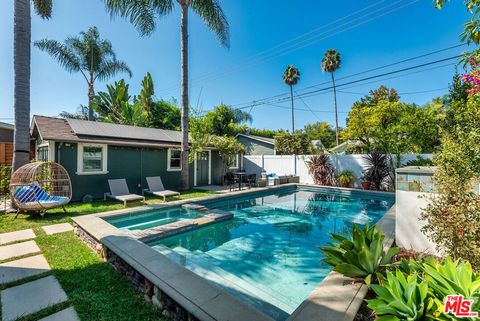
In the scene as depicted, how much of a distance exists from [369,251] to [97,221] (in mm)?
6445

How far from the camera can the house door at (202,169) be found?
15.1 metres

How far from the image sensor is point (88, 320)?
2699 mm

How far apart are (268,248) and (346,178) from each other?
10851 millimetres

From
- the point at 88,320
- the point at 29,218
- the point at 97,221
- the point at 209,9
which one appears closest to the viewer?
the point at 88,320

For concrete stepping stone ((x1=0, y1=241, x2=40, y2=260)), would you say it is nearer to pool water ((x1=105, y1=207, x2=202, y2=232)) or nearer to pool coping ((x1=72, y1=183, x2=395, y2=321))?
pool coping ((x1=72, y1=183, x2=395, y2=321))

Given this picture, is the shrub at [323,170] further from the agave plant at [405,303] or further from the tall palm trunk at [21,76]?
the tall palm trunk at [21,76]

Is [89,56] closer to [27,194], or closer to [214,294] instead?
[27,194]

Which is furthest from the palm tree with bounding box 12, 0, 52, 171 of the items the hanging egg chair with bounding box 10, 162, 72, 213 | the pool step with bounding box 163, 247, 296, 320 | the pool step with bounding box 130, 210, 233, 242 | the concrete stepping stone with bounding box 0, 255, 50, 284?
the pool step with bounding box 163, 247, 296, 320

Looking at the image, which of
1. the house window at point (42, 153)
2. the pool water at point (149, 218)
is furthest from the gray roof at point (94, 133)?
the pool water at point (149, 218)

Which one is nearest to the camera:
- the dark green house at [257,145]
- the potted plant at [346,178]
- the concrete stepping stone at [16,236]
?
the concrete stepping stone at [16,236]

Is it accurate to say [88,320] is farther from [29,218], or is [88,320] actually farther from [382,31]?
[382,31]

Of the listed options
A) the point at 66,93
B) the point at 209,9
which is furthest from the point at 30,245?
the point at 66,93

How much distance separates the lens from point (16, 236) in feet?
18.0

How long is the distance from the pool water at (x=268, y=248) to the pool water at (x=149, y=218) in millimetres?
1489
